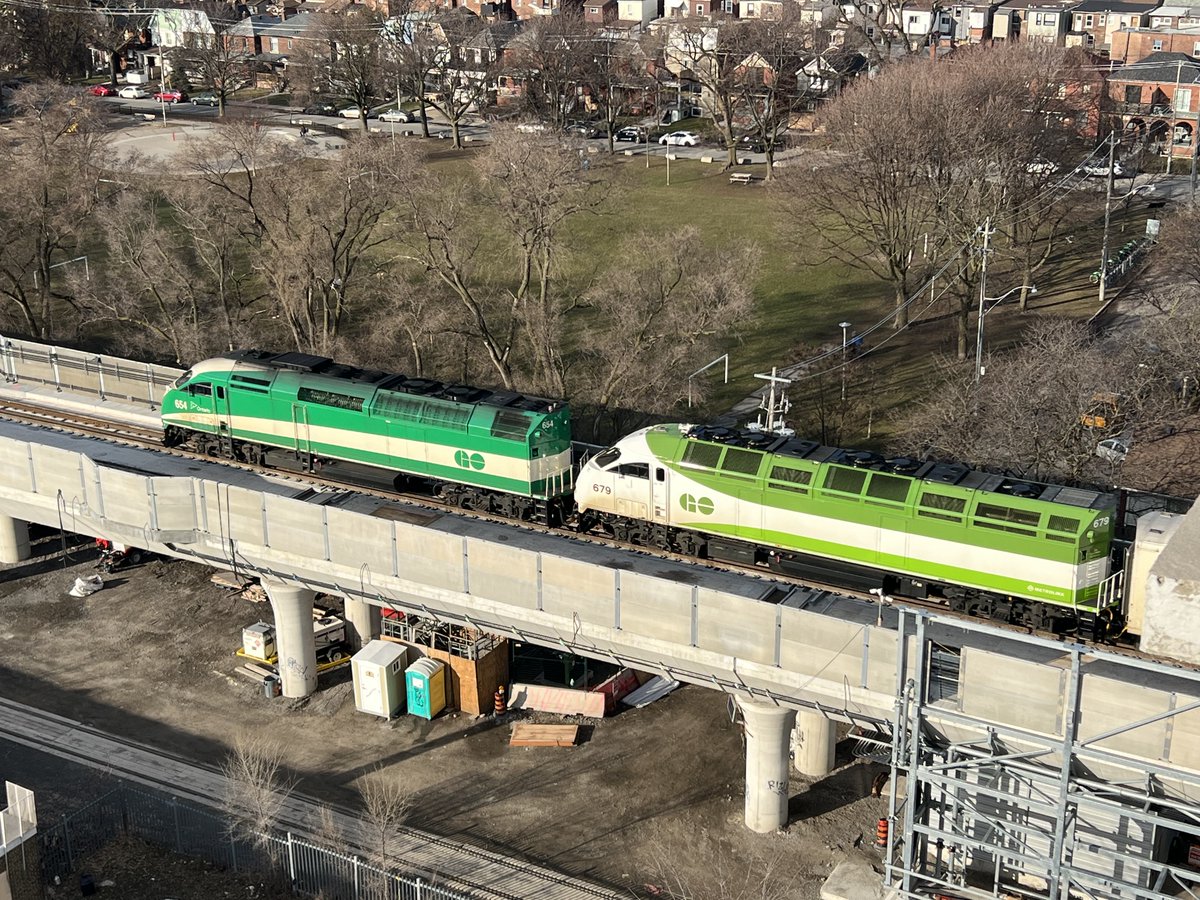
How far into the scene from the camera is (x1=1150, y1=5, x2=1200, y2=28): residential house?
13712 centimetres

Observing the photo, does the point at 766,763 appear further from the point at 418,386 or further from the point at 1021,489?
the point at 418,386

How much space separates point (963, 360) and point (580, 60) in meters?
73.7

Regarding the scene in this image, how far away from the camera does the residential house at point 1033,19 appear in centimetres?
14638

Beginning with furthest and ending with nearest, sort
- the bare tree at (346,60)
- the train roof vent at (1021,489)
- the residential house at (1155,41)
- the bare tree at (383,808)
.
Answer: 1. the bare tree at (346,60)
2. the residential house at (1155,41)
3. the train roof vent at (1021,489)
4. the bare tree at (383,808)

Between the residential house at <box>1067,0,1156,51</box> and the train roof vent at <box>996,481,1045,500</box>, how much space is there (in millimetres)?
115625

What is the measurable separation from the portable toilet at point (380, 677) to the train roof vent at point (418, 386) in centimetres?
881

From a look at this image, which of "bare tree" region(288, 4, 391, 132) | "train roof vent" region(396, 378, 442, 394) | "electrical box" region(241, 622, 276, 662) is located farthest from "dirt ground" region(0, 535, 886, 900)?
"bare tree" region(288, 4, 391, 132)

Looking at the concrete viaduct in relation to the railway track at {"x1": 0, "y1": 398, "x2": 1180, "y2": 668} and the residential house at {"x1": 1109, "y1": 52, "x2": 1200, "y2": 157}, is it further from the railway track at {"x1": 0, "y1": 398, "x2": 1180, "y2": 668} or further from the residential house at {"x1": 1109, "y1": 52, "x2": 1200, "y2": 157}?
the residential house at {"x1": 1109, "y1": 52, "x2": 1200, "y2": 157}

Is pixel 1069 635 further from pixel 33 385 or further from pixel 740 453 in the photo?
pixel 33 385

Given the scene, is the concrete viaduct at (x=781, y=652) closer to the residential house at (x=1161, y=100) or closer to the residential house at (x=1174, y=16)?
the residential house at (x=1161, y=100)

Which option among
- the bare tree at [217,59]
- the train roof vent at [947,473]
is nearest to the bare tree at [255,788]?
the train roof vent at [947,473]

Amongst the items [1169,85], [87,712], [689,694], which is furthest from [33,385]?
[1169,85]

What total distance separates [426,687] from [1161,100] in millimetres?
99341

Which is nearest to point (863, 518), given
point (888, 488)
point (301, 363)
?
point (888, 488)
